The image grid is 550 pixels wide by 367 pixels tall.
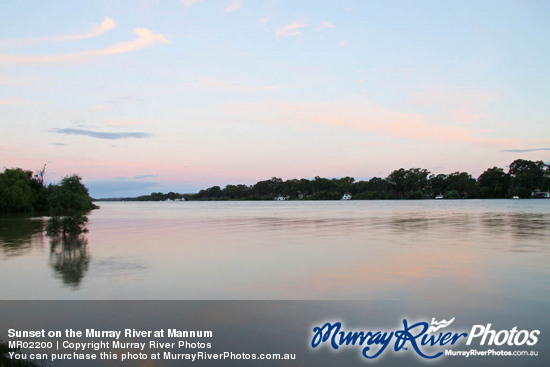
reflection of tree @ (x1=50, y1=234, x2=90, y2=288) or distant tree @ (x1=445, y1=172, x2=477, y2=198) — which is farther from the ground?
distant tree @ (x1=445, y1=172, x2=477, y2=198)

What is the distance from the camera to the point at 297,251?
58.6ft

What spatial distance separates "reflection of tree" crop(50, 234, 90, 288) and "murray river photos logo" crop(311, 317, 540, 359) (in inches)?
299

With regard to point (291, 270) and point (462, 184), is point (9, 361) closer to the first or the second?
point (291, 270)

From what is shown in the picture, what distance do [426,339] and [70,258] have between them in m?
14.1

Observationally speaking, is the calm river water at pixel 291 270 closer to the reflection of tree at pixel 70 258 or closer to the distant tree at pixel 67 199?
the reflection of tree at pixel 70 258

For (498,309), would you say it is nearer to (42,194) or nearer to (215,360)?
(215,360)

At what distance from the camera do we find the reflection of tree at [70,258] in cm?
1278

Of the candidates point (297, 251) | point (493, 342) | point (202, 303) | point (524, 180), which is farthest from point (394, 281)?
point (524, 180)

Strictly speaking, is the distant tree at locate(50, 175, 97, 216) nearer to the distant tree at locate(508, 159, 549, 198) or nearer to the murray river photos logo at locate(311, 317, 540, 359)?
the murray river photos logo at locate(311, 317, 540, 359)

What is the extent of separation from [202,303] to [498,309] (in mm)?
6324

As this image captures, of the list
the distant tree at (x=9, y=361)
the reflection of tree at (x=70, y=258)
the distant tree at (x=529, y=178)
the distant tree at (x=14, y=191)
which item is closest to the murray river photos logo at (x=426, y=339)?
the distant tree at (x=9, y=361)

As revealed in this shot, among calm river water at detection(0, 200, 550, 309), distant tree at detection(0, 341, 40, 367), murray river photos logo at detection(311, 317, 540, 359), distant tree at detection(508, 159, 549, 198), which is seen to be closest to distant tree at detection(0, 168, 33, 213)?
calm river water at detection(0, 200, 550, 309)

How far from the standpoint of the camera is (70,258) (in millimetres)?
16625

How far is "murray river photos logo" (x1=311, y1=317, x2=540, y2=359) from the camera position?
22.4ft
